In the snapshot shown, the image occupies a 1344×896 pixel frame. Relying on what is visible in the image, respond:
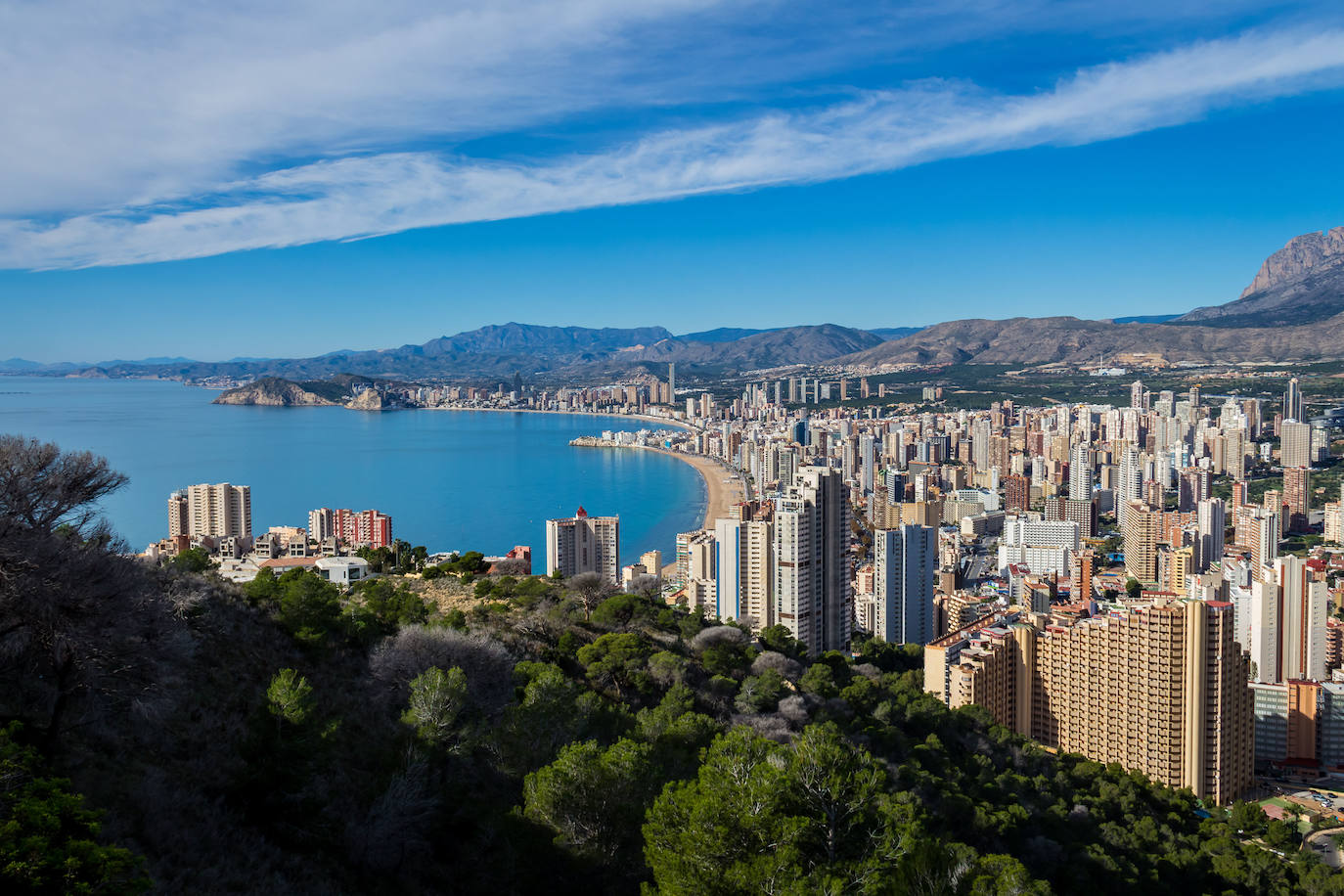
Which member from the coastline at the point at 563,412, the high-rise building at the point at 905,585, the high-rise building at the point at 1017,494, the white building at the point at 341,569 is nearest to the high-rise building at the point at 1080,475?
the high-rise building at the point at 1017,494

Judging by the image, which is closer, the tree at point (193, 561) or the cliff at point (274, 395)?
the tree at point (193, 561)

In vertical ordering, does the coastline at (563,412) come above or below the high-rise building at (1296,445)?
above

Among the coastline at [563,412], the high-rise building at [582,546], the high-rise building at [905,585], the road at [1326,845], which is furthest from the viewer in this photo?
the coastline at [563,412]

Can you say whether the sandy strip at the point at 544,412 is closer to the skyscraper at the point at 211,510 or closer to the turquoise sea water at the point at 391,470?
the turquoise sea water at the point at 391,470

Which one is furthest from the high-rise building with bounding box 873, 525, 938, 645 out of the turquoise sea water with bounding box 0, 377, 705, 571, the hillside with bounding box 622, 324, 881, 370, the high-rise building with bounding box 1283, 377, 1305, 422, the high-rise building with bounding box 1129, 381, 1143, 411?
the hillside with bounding box 622, 324, 881, 370

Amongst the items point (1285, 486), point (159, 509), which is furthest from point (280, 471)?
point (1285, 486)

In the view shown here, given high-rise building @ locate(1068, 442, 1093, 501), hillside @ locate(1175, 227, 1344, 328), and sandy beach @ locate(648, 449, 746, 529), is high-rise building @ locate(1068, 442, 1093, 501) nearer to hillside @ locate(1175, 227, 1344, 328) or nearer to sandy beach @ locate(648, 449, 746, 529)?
sandy beach @ locate(648, 449, 746, 529)
